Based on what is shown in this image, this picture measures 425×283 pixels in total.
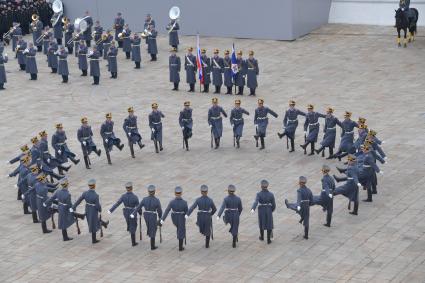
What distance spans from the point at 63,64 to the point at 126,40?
3779mm

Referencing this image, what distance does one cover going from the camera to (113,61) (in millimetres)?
39281

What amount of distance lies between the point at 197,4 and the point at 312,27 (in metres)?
Result: 4.93

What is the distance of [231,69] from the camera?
3628 cm

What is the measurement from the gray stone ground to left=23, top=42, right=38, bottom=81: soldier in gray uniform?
48 cm

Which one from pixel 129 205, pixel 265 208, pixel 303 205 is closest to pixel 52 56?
pixel 129 205

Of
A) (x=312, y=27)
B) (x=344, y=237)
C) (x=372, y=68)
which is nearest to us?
(x=344, y=237)

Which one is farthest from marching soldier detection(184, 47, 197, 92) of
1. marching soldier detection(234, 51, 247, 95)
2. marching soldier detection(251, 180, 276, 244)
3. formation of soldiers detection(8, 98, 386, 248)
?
marching soldier detection(251, 180, 276, 244)

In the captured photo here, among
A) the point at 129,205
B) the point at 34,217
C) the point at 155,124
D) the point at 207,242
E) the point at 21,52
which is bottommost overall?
the point at 207,242

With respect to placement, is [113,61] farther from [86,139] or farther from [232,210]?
[232,210]

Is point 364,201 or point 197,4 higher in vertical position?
point 197,4

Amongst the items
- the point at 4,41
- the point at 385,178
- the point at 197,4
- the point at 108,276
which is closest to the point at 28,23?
the point at 4,41

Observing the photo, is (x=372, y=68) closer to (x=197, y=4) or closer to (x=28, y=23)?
(x=197, y=4)

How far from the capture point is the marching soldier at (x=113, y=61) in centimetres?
3891

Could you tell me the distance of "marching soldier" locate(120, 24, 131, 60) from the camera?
41875 millimetres
